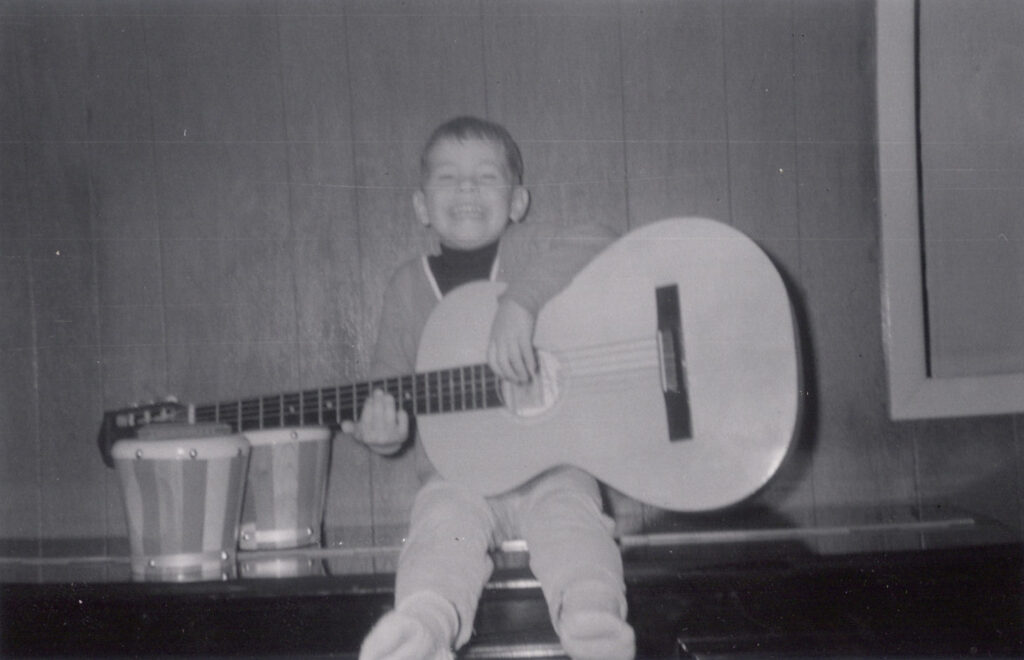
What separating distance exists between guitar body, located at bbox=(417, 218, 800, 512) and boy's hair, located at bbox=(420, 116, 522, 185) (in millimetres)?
234

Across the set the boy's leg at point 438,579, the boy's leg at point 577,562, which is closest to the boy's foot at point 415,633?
the boy's leg at point 438,579

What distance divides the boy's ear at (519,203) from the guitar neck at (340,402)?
25 centimetres

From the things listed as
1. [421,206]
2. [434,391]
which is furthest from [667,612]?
[421,206]

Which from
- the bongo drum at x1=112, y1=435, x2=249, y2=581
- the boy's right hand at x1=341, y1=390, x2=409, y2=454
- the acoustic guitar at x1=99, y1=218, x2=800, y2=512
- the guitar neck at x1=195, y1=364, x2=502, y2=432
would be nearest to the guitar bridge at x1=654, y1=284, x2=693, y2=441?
the acoustic guitar at x1=99, y1=218, x2=800, y2=512

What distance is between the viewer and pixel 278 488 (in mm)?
1074

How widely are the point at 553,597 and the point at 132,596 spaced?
1.45 feet

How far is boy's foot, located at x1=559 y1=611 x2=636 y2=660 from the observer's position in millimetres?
780

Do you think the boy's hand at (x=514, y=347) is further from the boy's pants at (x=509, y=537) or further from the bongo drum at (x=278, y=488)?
the bongo drum at (x=278, y=488)

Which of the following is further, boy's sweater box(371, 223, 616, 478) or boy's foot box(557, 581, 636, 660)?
boy's sweater box(371, 223, 616, 478)

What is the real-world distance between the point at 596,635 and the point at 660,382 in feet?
1.03

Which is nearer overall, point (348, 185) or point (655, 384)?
point (655, 384)

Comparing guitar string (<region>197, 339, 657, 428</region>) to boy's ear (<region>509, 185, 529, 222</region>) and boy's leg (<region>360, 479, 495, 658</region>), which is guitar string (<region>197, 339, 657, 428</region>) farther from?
boy's ear (<region>509, 185, 529, 222</region>)

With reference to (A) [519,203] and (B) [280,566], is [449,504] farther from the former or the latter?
(A) [519,203]

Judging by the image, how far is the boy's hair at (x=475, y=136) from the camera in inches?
46.3
